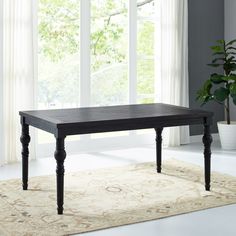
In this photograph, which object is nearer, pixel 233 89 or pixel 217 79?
pixel 233 89

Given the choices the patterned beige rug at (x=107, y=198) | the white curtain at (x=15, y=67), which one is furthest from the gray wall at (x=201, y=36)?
the white curtain at (x=15, y=67)

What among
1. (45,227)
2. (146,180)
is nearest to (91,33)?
(146,180)

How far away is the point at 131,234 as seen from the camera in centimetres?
357

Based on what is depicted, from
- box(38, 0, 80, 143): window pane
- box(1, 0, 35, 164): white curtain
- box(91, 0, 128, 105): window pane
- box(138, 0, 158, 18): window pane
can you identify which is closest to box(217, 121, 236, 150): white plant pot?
box(91, 0, 128, 105): window pane

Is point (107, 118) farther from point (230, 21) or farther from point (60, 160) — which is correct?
point (230, 21)

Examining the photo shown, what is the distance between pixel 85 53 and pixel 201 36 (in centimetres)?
177

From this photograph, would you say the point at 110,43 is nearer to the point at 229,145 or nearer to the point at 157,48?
the point at 157,48

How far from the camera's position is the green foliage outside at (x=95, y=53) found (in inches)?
251

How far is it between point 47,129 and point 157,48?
10.5 feet

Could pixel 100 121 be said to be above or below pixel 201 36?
below

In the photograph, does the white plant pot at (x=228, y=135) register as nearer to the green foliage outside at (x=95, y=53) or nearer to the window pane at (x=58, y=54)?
the green foliage outside at (x=95, y=53)

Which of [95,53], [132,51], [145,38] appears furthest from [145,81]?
[95,53]

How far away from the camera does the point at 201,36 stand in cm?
724

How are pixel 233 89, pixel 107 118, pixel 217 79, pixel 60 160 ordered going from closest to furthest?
pixel 60 160, pixel 107 118, pixel 233 89, pixel 217 79
